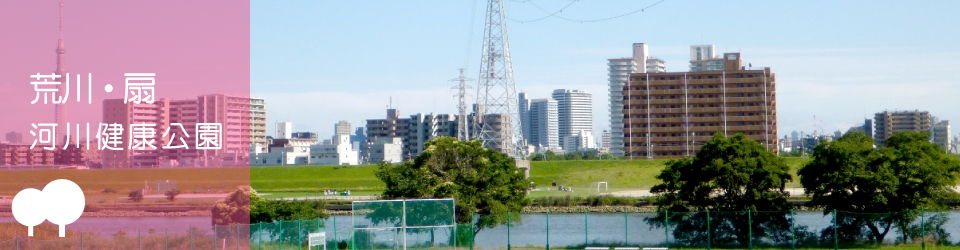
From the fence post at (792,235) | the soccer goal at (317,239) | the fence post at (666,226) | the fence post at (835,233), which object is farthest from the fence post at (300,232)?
the fence post at (835,233)

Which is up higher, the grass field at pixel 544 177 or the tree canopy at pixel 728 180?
the tree canopy at pixel 728 180

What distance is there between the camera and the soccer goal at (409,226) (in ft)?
95.5

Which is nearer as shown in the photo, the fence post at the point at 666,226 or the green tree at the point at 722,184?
the fence post at the point at 666,226

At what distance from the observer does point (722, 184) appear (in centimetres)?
3366

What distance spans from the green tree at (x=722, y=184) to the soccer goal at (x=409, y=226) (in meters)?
7.95

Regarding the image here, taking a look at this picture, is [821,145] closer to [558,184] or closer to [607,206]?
[607,206]

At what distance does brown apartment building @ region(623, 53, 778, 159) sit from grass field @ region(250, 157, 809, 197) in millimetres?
26709

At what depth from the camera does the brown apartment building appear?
126 metres

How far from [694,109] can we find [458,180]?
96244mm

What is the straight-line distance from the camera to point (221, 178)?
9556 centimetres

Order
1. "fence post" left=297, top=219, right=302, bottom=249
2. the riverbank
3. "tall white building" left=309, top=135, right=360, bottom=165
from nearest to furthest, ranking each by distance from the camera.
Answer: "fence post" left=297, top=219, right=302, bottom=249 < the riverbank < "tall white building" left=309, top=135, right=360, bottom=165

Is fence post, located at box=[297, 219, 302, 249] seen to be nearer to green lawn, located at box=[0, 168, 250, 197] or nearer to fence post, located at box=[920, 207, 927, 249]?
fence post, located at box=[920, 207, 927, 249]

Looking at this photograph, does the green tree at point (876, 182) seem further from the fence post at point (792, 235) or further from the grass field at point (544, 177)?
the grass field at point (544, 177)

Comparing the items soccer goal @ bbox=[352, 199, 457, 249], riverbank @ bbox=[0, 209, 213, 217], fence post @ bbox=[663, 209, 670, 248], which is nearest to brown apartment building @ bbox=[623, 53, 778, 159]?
riverbank @ bbox=[0, 209, 213, 217]
